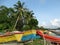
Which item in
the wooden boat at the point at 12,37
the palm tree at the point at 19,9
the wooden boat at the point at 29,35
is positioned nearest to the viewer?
the wooden boat at the point at 29,35

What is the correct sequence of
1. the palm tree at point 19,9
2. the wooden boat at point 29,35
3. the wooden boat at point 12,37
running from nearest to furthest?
the wooden boat at point 29,35, the wooden boat at point 12,37, the palm tree at point 19,9

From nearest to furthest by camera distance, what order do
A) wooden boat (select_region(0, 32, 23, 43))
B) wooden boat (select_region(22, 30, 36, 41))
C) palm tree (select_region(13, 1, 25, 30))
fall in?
1. wooden boat (select_region(22, 30, 36, 41))
2. wooden boat (select_region(0, 32, 23, 43))
3. palm tree (select_region(13, 1, 25, 30))

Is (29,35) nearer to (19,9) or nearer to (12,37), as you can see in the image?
(12,37)

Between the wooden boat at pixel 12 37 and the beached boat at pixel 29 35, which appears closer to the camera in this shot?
the beached boat at pixel 29 35

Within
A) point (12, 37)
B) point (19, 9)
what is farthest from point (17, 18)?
point (12, 37)

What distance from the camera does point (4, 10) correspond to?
50.7m

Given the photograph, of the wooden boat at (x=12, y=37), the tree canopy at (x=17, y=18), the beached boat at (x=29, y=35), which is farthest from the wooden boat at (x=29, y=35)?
the tree canopy at (x=17, y=18)

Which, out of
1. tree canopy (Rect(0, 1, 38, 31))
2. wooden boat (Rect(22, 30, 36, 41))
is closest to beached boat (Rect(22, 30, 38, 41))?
wooden boat (Rect(22, 30, 36, 41))

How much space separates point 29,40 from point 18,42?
0.91 meters

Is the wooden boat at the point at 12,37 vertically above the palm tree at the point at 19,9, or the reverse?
the palm tree at the point at 19,9

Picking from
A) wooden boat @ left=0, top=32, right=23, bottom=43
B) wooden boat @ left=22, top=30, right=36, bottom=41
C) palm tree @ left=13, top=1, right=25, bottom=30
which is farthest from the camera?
palm tree @ left=13, top=1, right=25, bottom=30

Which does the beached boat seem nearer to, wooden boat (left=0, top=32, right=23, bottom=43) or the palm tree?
wooden boat (left=0, top=32, right=23, bottom=43)

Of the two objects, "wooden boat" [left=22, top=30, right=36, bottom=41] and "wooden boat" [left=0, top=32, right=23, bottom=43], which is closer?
"wooden boat" [left=22, top=30, right=36, bottom=41]

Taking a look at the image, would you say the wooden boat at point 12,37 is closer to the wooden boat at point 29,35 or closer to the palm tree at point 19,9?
the wooden boat at point 29,35
